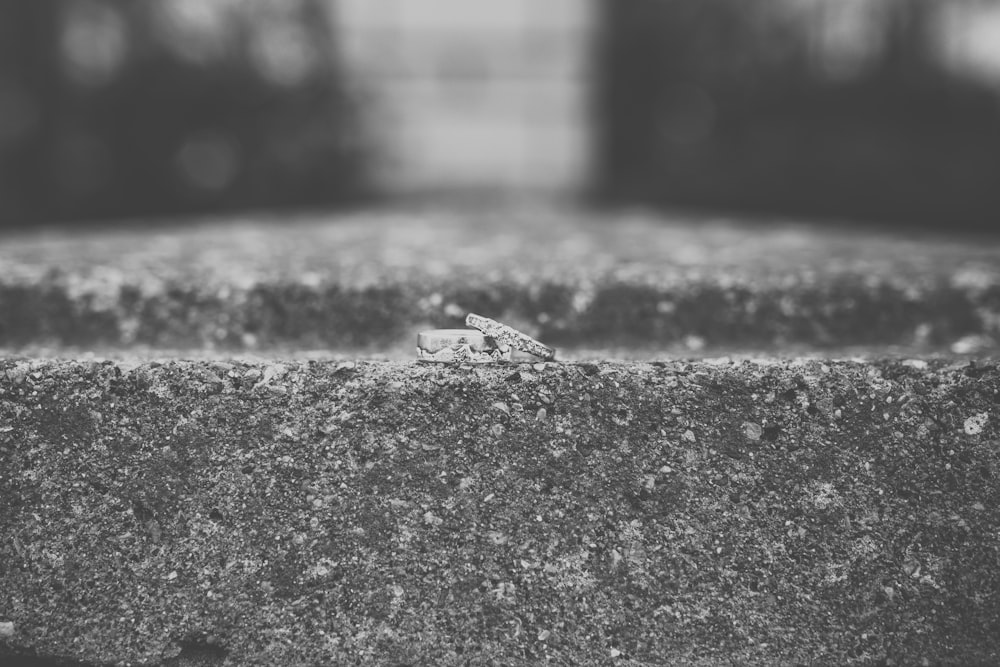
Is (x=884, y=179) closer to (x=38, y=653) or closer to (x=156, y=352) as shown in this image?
(x=156, y=352)

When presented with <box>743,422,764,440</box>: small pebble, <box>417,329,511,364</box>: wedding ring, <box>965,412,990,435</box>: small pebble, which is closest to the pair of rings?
<box>417,329,511,364</box>: wedding ring

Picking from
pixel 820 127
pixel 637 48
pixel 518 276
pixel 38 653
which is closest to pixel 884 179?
pixel 820 127

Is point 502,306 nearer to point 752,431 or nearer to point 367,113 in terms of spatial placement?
point 752,431

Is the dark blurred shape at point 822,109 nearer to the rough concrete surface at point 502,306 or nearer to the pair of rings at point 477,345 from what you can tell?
the rough concrete surface at point 502,306

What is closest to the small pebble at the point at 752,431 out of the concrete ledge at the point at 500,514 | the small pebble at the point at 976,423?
the concrete ledge at the point at 500,514

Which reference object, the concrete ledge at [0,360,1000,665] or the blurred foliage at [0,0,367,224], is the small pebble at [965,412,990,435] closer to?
the concrete ledge at [0,360,1000,665]

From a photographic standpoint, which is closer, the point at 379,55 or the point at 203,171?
the point at 203,171
